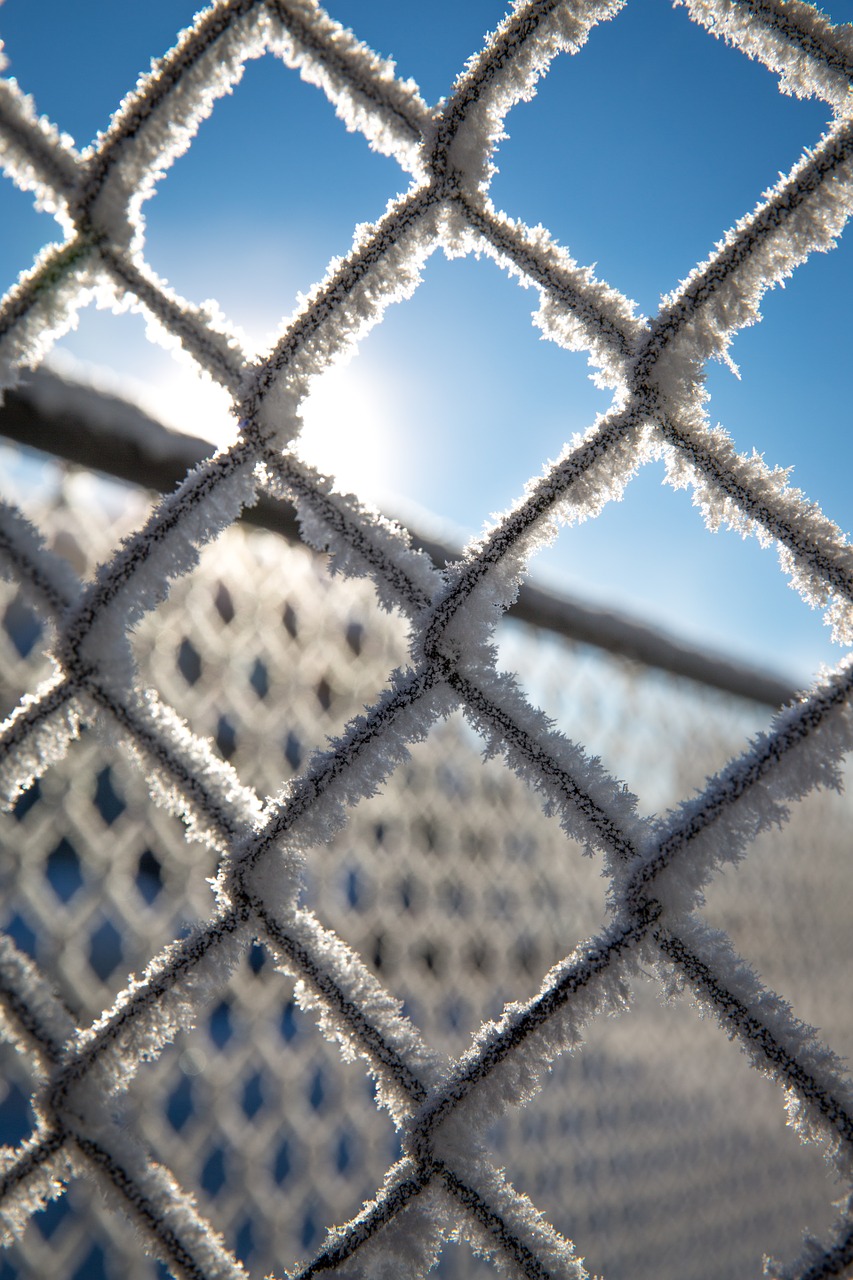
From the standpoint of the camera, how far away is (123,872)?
83 centimetres

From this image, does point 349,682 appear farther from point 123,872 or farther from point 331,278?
point 331,278

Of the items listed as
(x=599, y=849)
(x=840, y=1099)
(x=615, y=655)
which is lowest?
(x=840, y=1099)

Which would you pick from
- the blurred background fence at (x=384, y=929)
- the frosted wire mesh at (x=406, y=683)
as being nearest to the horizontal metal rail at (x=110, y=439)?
the blurred background fence at (x=384, y=929)

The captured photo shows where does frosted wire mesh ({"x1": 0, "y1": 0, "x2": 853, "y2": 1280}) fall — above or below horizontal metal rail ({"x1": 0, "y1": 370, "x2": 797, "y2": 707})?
below

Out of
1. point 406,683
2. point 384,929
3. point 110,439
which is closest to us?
point 406,683

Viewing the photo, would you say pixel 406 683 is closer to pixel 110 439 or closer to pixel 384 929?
pixel 110 439

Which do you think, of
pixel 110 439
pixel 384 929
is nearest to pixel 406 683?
pixel 110 439

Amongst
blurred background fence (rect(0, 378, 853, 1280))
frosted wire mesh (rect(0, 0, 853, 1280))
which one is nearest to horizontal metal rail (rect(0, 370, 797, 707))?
blurred background fence (rect(0, 378, 853, 1280))

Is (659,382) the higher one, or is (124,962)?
(124,962)

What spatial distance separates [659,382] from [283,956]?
266 mm

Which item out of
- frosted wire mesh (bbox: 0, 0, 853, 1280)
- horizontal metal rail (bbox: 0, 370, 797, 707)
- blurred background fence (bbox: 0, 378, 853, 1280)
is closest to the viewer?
frosted wire mesh (bbox: 0, 0, 853, 1280)

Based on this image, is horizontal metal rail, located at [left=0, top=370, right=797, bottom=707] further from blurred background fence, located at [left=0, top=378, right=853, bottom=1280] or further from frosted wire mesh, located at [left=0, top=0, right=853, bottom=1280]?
frosted wire mesh, located at [left=0, top=0, right=853, bottom=1280]

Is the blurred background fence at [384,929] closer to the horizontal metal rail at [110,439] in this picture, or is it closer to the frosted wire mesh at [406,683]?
the horizontal metal rail at [110,439]

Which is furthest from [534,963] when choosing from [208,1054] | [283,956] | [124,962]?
[283,956]
